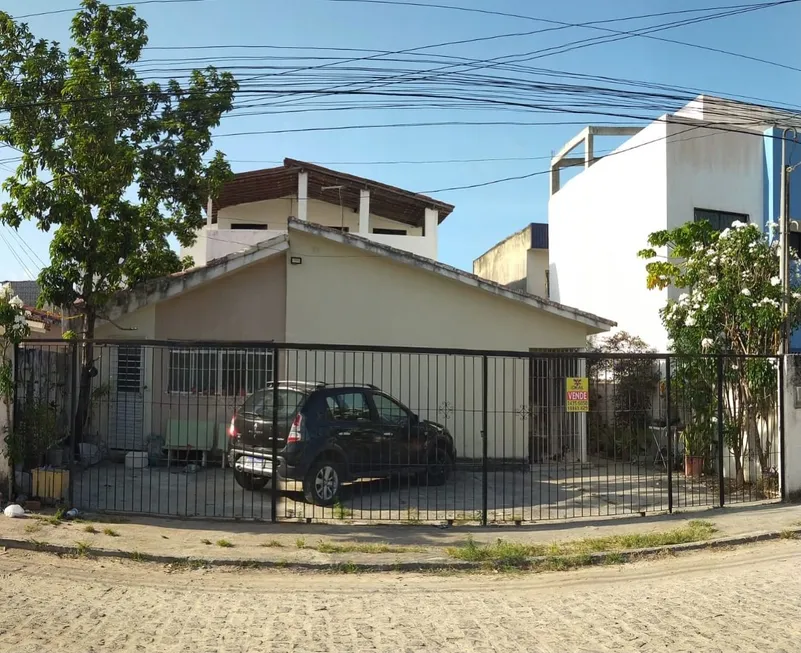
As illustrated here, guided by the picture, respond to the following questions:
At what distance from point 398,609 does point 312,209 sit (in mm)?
18310

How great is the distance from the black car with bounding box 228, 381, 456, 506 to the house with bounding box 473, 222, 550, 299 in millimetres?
14636

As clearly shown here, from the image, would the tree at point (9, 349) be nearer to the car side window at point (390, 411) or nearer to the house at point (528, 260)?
the car side window at point (390, 411)

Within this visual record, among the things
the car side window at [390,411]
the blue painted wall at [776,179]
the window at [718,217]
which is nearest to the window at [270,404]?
the car side window at [390,411]

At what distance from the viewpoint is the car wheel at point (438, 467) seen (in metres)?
8.55

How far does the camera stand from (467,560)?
6.71 m

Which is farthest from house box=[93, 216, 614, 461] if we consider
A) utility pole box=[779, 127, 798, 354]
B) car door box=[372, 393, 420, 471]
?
utility pole box=[779, 127, 798, 354]

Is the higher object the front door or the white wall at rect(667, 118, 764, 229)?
the white wall at rect(667, 118, 764, 229)

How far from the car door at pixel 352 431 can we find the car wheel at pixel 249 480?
1.11 m

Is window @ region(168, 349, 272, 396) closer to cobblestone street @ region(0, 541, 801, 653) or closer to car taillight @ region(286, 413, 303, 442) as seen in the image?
car taillight @ region(286, 413, 303, 442)

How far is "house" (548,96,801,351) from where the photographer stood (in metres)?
15.0

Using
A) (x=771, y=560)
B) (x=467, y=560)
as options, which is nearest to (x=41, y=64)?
(x=467, y=560)

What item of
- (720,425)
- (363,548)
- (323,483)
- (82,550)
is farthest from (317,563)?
(720,425)

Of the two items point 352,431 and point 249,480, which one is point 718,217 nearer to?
point 352,431

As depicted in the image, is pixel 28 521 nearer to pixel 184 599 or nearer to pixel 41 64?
pixel 184 599
